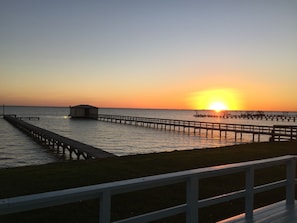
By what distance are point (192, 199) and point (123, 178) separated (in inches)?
205

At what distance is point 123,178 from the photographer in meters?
8.37

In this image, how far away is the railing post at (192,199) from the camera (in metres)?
3.29

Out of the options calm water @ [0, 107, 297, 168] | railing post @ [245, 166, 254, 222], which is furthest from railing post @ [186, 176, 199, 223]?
calm water @ [0, 107, 297, 168]

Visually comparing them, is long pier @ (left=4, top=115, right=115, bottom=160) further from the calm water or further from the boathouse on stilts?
the boathouse on stilts

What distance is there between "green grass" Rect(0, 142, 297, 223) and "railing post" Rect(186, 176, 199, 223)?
2267mm

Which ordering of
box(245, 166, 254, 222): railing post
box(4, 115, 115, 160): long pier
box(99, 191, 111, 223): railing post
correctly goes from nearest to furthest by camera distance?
box(99, 191, 111, 223): railing post < box(245, 166, 254, 222): railing post < box(4, 115, 115, 160): long pier

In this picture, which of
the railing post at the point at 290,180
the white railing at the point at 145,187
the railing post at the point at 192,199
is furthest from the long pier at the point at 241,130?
the railing post at the point at 192,199

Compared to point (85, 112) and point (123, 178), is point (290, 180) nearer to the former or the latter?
point (123, 178)

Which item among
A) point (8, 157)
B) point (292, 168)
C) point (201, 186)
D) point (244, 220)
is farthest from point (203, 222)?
point (8, 157)

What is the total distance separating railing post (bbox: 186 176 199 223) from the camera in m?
3.29

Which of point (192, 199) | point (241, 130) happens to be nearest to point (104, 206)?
point (192, 199)

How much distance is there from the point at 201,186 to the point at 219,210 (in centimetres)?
165

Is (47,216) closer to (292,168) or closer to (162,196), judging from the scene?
(162,196)

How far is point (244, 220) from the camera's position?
4125 millimetres
